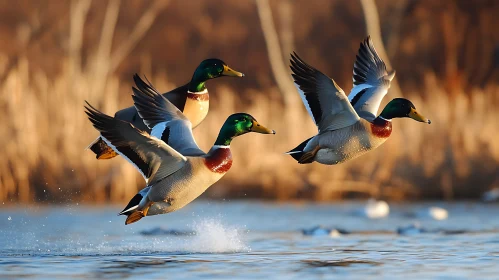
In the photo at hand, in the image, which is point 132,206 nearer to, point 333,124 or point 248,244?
point 333,124

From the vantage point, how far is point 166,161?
8.21 metres

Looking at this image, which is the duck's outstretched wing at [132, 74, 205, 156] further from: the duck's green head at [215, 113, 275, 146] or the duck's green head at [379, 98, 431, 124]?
the duck's green head at [379, 98, 431, 124]

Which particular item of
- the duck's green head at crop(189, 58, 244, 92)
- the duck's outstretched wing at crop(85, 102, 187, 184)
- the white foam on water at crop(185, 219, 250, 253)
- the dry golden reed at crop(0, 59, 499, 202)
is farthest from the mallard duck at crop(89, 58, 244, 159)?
the dry golden reed at crop(0, 59, 499, 202)

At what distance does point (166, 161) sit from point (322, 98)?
141cm

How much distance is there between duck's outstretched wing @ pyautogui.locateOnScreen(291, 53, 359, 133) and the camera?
852 cm

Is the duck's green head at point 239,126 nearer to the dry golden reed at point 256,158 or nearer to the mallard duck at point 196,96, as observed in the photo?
the mallard duck at point 196,96

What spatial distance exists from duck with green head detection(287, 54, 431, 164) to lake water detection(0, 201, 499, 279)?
89 cm

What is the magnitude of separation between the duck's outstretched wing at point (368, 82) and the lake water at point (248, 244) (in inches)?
51.3

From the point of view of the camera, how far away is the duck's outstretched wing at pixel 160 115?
8.63m

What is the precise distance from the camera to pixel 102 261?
8617 millimetres

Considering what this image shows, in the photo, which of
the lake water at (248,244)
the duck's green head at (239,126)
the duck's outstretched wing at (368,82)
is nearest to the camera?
the lake water at (248,244)

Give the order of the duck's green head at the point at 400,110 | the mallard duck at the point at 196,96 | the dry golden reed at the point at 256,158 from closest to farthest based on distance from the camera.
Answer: the duck's green head at the point at 400,110 < the mallard duck at the point at 196,96 < the dry golden reed at the point at 256,158

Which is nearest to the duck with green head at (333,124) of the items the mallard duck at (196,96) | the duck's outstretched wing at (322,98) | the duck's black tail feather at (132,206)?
the duck's outstretched wing at (322,98)

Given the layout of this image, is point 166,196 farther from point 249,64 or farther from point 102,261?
point 249,64
